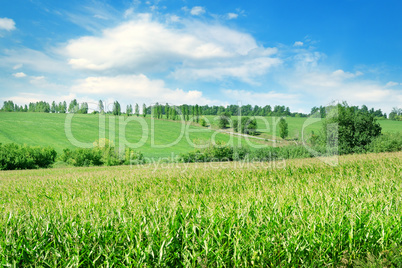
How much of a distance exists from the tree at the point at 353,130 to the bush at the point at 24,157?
152 ft

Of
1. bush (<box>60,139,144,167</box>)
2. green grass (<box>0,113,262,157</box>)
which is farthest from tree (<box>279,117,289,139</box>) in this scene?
bush (<box>60,139,144,167</box>)

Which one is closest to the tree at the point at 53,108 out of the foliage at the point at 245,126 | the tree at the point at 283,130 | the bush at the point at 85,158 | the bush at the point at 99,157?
the bush at the point at 99,157

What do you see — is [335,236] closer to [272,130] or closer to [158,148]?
[158,148]

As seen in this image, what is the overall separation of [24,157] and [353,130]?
161ft

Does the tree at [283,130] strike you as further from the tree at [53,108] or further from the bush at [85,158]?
the tree at [53,108]

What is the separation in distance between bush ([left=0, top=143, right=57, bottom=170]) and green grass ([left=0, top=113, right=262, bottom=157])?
12.0 metres

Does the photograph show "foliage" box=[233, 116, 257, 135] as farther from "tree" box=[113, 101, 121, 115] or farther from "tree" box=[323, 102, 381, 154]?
"tree" box=[113, 101, 121, 115]

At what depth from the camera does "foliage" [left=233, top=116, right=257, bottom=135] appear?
65.5m

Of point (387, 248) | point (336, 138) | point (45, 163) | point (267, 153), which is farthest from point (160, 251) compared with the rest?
point (45, 163)

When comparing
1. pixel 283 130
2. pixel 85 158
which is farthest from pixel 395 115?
pixel 85 158

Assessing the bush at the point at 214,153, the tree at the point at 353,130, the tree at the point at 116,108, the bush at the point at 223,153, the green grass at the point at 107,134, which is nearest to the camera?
the bush at the point at 223,153

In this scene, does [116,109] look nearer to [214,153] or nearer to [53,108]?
[53,108]

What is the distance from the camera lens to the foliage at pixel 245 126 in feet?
215

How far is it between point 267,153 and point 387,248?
29094 mm
